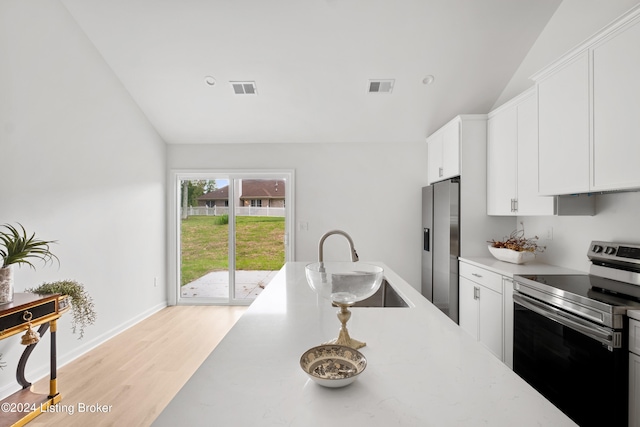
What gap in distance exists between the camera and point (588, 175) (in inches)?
70.1

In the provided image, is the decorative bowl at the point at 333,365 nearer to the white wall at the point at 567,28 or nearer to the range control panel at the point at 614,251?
the range control panel at the point at 614,251

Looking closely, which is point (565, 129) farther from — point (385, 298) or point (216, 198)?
point (216, 198)

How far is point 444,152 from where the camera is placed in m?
3.38

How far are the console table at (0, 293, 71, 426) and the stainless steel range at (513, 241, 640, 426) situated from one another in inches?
120

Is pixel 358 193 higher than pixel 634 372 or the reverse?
higher

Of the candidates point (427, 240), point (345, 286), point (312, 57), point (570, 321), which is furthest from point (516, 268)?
point (312, 57)

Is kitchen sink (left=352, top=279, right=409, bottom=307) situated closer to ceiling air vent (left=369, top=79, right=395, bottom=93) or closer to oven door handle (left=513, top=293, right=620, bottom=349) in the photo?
oven door handle (left=513, top=293, right=620, bottom=349)

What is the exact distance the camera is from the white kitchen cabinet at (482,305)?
2.34 metres

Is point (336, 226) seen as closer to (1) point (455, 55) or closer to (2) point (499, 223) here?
(2) point (499, 223)

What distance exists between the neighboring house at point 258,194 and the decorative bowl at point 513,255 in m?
2.63

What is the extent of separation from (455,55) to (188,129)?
10.4 ft

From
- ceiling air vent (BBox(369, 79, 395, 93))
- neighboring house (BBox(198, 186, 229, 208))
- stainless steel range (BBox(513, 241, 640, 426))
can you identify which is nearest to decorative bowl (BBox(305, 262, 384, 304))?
stainless steel range (BBox(513, 241, 640, 426))

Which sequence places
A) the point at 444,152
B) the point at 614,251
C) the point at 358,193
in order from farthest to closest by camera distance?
the point at 358,193 < the point at 444,152 < the point at 614,251

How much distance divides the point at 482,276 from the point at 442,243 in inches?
27.1
